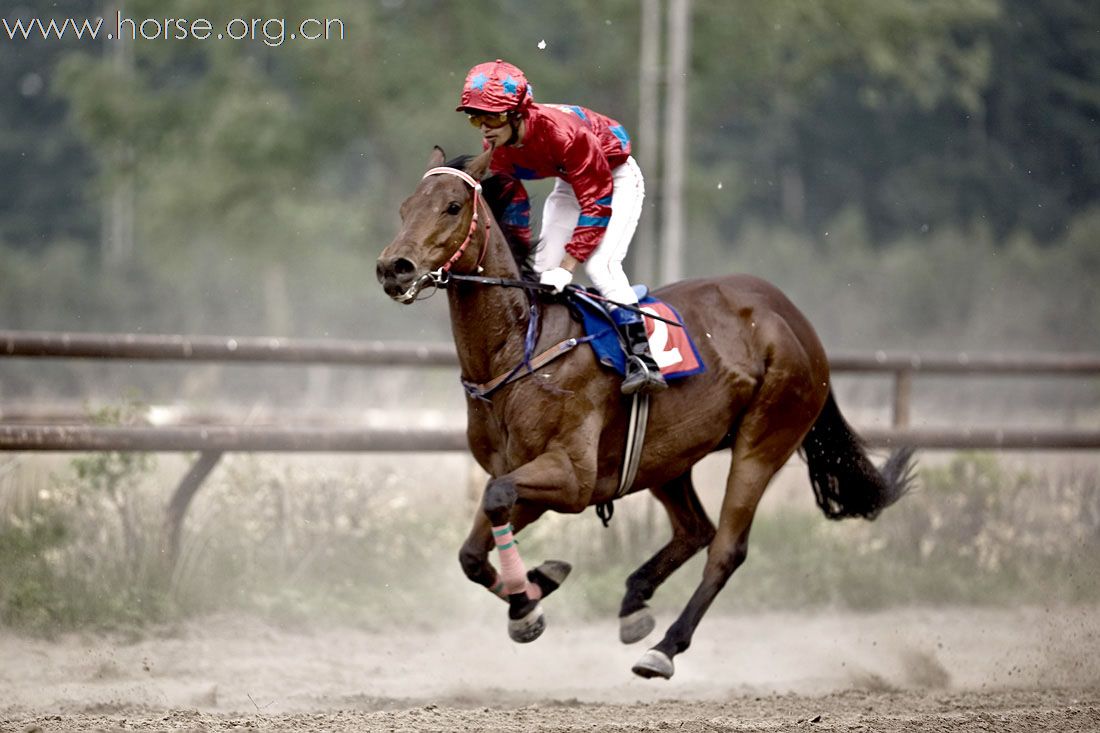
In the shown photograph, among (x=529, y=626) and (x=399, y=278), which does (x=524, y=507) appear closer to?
(x=529, y=626)

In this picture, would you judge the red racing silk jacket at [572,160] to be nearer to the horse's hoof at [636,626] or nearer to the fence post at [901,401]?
the horse's hoof at [636,626]

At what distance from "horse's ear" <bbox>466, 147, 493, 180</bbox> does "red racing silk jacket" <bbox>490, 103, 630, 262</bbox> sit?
23 cm

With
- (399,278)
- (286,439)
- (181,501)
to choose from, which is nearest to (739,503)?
(399,278)

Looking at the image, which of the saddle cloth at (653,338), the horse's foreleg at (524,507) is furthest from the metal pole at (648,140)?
the horse's foreleg at (524,507)

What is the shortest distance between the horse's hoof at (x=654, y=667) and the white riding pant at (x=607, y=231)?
1.55 meters

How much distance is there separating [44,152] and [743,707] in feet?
99.2

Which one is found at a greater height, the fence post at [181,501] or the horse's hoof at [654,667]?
the fence post at [181,501]

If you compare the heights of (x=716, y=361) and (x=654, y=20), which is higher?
(x=654, y=20)

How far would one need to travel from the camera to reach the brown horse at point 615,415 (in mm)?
5461

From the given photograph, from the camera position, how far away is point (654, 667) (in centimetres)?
567

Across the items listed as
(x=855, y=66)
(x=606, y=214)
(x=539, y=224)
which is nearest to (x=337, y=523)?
(x=539, y=224)

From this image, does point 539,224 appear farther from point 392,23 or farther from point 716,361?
point 392,23

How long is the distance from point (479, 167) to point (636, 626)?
2.20 metres

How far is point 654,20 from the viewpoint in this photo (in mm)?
20219
